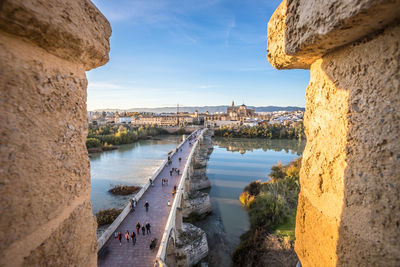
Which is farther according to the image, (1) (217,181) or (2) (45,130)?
(1) (217,181)

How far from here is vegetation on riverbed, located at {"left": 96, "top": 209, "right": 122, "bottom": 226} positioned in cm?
1126

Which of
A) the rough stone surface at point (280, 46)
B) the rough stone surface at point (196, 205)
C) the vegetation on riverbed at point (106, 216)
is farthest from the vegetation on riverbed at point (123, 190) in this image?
the rough stone surface at point (280, 46)

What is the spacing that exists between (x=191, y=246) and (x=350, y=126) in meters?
8.52

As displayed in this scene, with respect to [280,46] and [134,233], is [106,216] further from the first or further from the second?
[280,46]

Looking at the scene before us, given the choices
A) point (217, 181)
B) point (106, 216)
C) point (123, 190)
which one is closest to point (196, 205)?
point (106, 216)

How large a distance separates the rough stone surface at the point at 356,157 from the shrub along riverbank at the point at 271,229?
24.8 feet

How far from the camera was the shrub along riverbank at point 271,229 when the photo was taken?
7844 millimetres

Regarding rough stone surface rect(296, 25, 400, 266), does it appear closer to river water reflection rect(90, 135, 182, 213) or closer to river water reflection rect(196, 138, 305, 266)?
river water reflection rect(196, 138, 305, 266)

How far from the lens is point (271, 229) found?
32.1ft

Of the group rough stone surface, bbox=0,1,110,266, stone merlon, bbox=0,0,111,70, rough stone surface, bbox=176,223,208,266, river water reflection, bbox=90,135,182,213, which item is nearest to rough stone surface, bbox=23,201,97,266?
rough stone surface, bbox=0,1,110,266

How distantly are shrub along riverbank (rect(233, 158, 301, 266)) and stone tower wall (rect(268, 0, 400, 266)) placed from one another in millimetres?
7573

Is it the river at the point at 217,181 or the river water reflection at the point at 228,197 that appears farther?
the river at the point at 217,181

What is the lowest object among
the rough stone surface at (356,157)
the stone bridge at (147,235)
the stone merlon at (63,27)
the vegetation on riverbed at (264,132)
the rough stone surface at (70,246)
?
the stone bridge at (147,235)

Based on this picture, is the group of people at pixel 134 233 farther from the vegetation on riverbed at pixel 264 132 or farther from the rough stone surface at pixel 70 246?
the vegetation on riverbed at pixel 264 132
